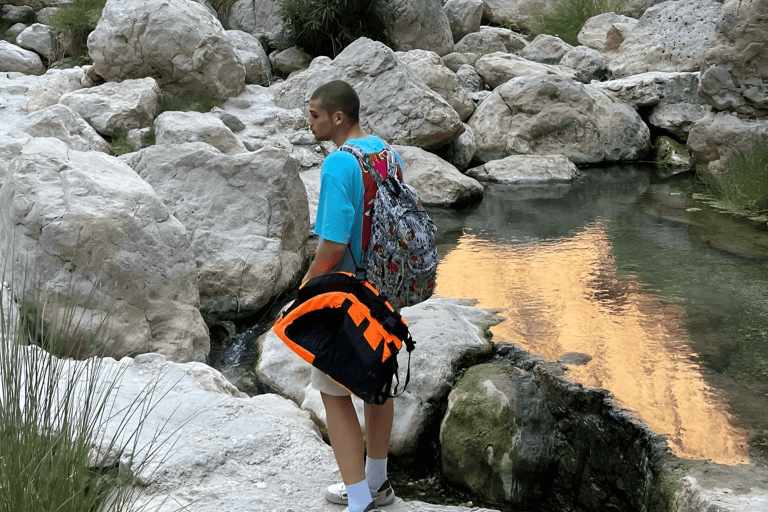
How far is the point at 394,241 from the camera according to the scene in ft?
8.07

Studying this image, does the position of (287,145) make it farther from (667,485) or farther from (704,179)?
(667,485)

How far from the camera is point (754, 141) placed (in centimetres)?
784

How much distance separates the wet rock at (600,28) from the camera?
15.2 meters

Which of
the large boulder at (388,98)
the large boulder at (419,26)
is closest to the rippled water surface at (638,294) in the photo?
the large boulder at (388,98)

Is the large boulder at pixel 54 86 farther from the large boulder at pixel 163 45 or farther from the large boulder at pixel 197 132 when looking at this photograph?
the large boulder at pixel 197 132

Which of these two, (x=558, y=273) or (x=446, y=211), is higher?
(x=558, y=273)

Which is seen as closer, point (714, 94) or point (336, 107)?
point (336, 107)

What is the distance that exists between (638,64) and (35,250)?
1195cm

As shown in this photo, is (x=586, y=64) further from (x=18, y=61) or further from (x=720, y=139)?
(x=18, y=61)

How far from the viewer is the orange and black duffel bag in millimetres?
2338

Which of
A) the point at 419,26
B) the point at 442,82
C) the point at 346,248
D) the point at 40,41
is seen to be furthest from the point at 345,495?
the point at 419,26

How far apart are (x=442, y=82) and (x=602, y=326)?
25.2 feet

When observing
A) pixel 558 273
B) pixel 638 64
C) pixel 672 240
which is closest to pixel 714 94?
pixel 672 240

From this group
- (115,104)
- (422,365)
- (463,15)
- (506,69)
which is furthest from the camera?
(463,15)
